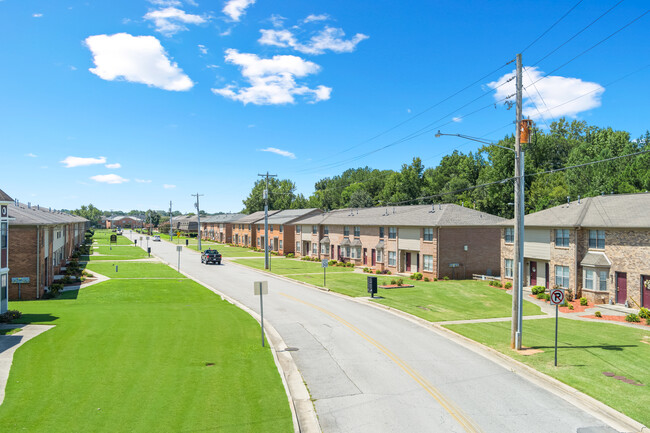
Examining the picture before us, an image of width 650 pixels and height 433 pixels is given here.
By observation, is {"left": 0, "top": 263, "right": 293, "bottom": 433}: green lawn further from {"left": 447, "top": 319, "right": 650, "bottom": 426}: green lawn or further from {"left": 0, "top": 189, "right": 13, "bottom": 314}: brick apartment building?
{"left": 447, "top": 319, "right": 650, "bottom": 426}: green lawn

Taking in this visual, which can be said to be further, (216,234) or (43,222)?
(216,234)

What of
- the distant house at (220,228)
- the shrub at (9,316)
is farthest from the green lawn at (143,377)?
the distant house at (220,228)

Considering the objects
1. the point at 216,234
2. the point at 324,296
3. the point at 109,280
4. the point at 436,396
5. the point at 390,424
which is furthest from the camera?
the point at 216,234

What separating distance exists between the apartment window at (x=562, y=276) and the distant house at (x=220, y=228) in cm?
7973

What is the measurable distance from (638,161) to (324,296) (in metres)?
45.0

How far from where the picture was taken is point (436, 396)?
41.2 ft

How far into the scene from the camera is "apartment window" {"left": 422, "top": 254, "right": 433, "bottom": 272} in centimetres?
4269

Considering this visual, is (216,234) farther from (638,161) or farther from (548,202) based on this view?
(638,161)

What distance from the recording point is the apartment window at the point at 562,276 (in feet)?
103

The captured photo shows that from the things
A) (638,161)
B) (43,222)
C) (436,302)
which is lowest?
(436,302)

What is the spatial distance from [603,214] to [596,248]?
256 cm

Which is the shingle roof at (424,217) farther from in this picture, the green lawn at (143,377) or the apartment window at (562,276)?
the green lawn at (143,377)

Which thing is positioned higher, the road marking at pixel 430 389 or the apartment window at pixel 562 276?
the apartment window at pixel 562 276

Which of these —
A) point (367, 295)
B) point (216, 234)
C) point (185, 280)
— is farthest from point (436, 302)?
point (216, 234)
